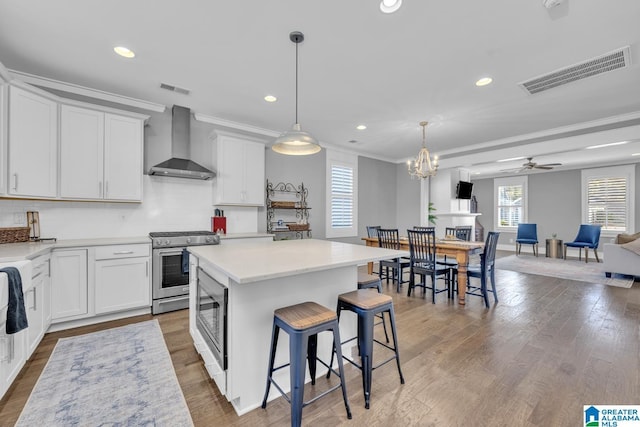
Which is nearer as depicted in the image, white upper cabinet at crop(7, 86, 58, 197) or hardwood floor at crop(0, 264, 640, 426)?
hardwood floor at crop(0, 264, 640, 426)

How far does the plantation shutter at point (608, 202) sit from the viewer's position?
7.25 m

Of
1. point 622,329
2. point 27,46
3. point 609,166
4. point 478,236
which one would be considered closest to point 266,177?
point 27,46

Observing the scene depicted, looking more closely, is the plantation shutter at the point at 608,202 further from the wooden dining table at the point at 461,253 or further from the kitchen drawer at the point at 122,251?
the kitchen drawer at the point at 122,251

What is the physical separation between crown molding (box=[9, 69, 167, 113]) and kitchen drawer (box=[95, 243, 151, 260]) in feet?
6.18

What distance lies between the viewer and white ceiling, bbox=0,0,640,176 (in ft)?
6.75

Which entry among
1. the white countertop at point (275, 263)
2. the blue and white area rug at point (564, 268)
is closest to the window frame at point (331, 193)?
the blue and white area rug at point (564, 268)

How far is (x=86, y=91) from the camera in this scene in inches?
130

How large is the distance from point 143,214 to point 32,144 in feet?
4.26

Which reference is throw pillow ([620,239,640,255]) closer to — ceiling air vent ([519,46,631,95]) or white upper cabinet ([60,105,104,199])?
ceiling air vent ([519,46,631,95])

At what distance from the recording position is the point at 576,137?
179 inches

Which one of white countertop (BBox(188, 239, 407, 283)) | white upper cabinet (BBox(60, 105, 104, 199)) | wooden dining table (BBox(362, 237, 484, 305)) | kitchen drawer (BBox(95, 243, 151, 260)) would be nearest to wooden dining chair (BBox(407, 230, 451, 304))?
wooden dining table (BBox(362, 237, 484, 305))

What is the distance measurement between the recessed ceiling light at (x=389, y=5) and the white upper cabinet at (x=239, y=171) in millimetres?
2801

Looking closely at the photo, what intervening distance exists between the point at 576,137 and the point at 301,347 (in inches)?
224

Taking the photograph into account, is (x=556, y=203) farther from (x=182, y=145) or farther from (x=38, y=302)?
(x=38, y=302)
